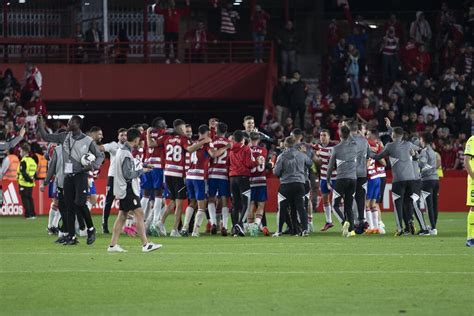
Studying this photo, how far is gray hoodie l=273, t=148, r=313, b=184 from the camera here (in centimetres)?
2533

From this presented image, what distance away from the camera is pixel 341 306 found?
13953mm

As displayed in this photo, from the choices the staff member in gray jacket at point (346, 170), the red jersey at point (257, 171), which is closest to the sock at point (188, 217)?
the red jersey at point (257, 171)

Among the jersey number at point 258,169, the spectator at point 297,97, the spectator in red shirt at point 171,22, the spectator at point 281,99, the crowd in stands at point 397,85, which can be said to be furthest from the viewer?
the spectator in red shirt at point 171,22

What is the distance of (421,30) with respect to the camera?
1827 inches

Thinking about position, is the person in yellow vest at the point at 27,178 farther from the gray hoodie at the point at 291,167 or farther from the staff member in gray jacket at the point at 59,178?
the gray hoodie at the point at 291,167

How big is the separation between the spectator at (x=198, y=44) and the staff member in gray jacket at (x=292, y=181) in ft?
65.2

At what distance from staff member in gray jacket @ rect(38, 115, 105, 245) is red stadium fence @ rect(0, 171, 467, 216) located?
14.4 metres

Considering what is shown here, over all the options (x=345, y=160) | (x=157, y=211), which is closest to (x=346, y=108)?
(x=157, y=211)

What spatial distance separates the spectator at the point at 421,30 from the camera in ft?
152

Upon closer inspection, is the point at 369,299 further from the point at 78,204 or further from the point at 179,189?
the point at 179,189

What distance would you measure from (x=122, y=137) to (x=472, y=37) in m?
23.5

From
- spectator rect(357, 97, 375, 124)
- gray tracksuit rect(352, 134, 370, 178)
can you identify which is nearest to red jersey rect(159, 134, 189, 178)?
gray tracksuit rect(352, 134, 370, 178)

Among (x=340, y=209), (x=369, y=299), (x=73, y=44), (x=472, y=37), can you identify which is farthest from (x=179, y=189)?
(x=472, y=37)

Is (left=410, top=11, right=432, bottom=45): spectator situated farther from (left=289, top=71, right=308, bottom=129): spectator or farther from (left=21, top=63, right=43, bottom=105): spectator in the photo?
(left=21, top=63, right=43, bottom=105): spectator
